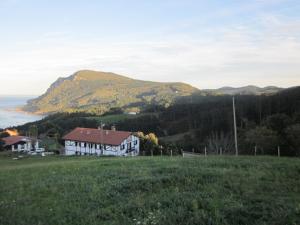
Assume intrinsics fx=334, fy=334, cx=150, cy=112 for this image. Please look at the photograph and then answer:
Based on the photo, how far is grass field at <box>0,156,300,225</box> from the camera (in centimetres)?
870

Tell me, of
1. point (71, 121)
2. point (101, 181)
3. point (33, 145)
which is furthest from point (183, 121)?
point (101, 181)

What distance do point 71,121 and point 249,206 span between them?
126 meters

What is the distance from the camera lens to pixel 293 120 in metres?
59.2

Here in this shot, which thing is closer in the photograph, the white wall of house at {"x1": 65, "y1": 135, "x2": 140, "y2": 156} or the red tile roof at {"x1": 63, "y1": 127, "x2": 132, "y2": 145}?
the white wall of house at {"x1": 65, "y1": 135, "x2": 140, "y2": 156}

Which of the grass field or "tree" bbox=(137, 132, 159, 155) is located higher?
the grass field

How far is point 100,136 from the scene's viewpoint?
6894cm

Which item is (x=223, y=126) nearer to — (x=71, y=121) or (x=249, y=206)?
(x=71, y=121)

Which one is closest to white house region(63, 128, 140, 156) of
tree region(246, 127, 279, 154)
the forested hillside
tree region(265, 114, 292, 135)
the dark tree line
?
the forested hillside

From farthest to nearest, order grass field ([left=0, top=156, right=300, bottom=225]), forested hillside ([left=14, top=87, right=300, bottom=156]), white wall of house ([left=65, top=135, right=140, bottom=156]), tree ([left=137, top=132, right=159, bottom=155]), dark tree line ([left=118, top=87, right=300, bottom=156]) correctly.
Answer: tree ([left=137, top=132, right=159, bottom=155])
white wall of house ([left=65, top=135, right=140, bottom=156])
forested hillside ([left=14, top=87, right=300, bottom=156])
dark tree line ([left=118, top=87, right=300, bottom=156])
grass field ([left=0, top=156, right=300, bottom=225])

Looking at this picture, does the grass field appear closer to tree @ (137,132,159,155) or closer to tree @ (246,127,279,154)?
tree @ (246,127,279,154)

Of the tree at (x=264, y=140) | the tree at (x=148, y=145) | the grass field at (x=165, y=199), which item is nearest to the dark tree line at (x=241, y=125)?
the tree at (x=264, y=140)

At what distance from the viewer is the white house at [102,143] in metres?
65.6

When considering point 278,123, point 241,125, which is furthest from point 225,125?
point 278,123

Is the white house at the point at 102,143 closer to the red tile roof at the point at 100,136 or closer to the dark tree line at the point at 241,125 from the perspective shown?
the red tile roof at the point at 100,136
